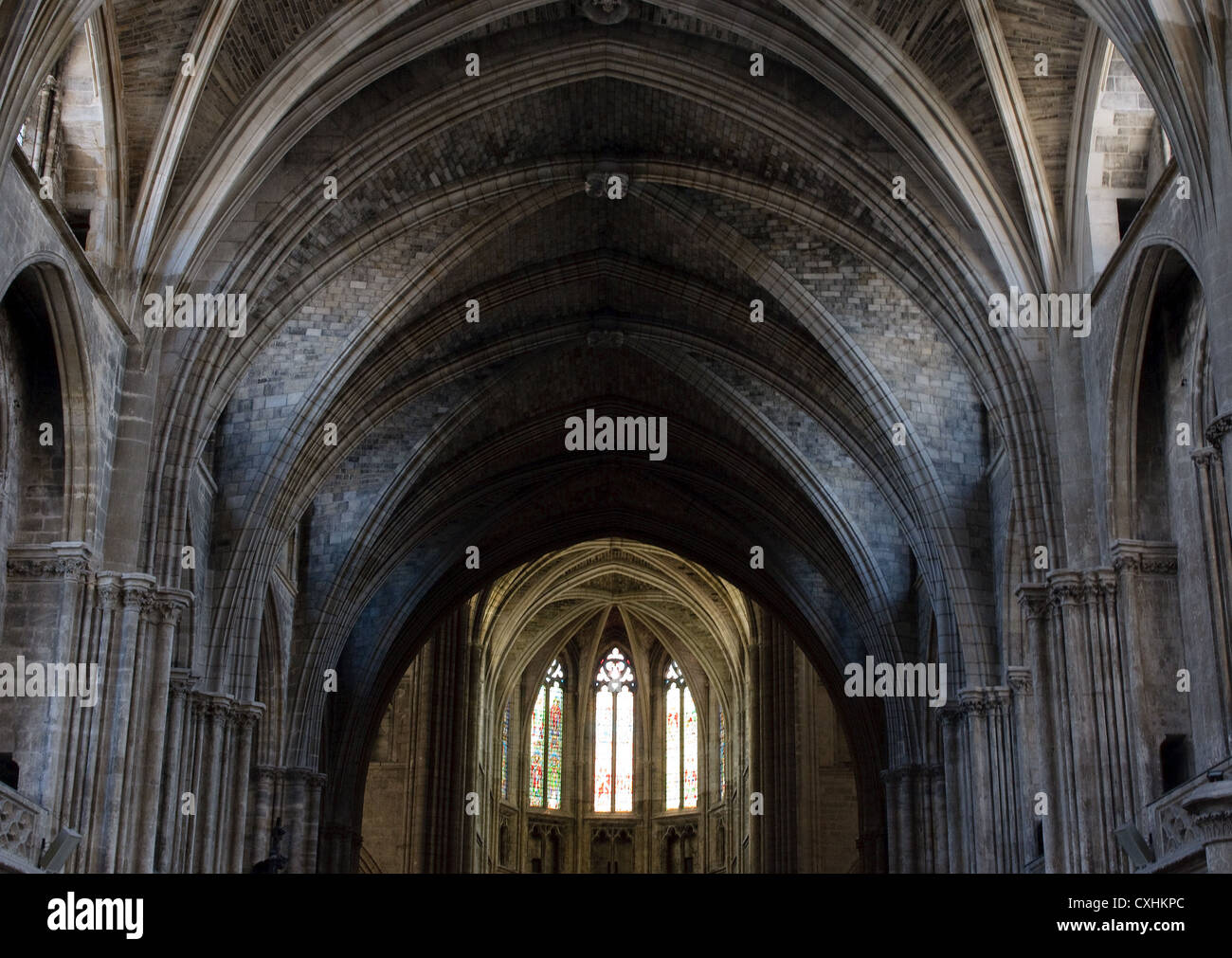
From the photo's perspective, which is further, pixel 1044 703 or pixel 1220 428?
pixel 1044 703

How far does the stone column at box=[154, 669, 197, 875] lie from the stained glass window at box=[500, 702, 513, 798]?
26784 mm

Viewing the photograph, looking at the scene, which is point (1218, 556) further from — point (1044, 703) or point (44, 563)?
point (44, 563)

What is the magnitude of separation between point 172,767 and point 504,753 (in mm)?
28472

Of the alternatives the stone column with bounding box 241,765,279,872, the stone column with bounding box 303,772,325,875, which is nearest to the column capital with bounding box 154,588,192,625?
the stone column with bounding box 241,765,279,872

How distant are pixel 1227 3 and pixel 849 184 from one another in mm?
8054

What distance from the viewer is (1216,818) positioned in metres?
12.5

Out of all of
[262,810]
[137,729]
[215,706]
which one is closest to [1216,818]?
[137,729]

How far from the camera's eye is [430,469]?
3030 cm

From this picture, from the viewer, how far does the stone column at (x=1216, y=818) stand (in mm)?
12367

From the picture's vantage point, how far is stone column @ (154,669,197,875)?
68.2 ft

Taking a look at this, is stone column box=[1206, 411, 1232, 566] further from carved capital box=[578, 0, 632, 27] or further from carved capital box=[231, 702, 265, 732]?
carved capital box=[231, 702, 265, 732]

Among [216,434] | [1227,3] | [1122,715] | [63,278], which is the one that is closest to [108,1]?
[63,278]

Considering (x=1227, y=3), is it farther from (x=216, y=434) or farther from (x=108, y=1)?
(x=216, y=434)
